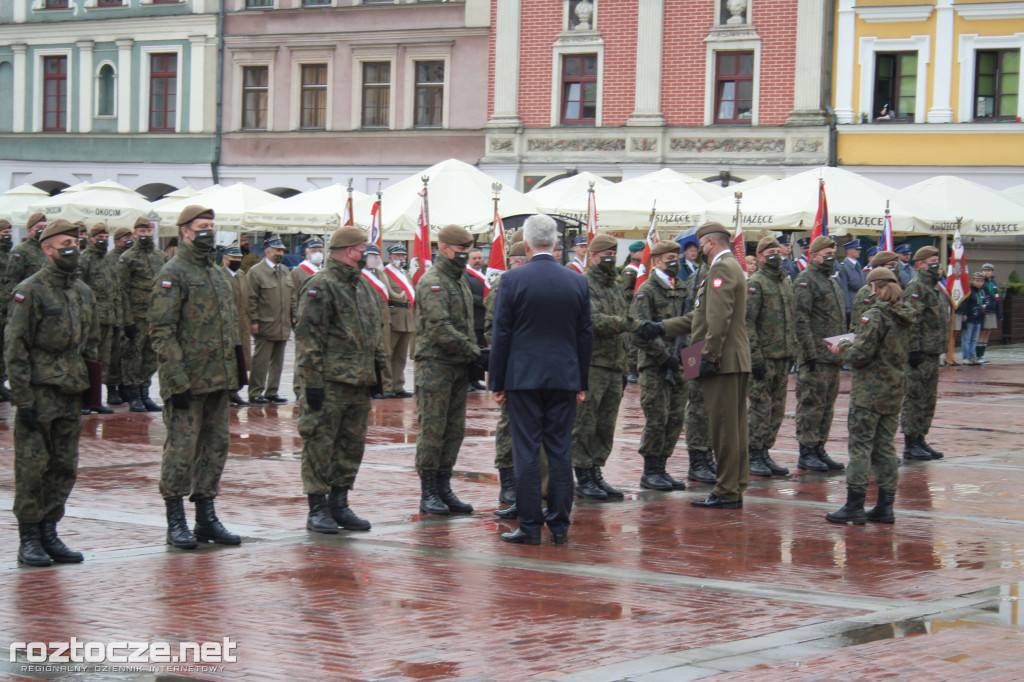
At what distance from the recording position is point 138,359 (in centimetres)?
1684

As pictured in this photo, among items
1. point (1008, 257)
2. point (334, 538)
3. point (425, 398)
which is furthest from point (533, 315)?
point (1008, 257)

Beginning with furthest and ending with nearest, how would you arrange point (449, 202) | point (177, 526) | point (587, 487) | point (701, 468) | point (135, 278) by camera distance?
point (449, 202) < point (135, 278) < point (701, 468) < point (587, 487) < point (177, 526)

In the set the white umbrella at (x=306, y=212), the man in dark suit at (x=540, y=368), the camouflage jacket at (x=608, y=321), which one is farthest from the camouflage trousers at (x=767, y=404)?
the white umbrella at (x=306, y=212)

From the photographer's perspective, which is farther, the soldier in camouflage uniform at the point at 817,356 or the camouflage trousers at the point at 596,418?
the soldier in camouflage uniform at the point at 817,356

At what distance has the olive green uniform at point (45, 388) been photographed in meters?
8.24

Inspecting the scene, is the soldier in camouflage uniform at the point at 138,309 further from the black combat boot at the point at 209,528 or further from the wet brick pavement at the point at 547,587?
the black combat boot at the point at 209,528

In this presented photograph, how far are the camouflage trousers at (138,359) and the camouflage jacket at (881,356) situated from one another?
9.55m

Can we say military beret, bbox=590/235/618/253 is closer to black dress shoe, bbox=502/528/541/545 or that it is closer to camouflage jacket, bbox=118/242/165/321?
black dress shoe, bbox=502/528/541/545

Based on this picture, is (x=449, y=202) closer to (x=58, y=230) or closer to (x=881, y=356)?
(x=881, y=356)

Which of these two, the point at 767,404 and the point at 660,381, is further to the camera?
the point at 767,404

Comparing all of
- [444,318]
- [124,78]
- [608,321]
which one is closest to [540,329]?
[444,318]

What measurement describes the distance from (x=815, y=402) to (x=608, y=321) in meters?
3.06

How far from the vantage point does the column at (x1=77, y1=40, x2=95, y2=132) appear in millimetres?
41969

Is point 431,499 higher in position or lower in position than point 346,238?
lower
